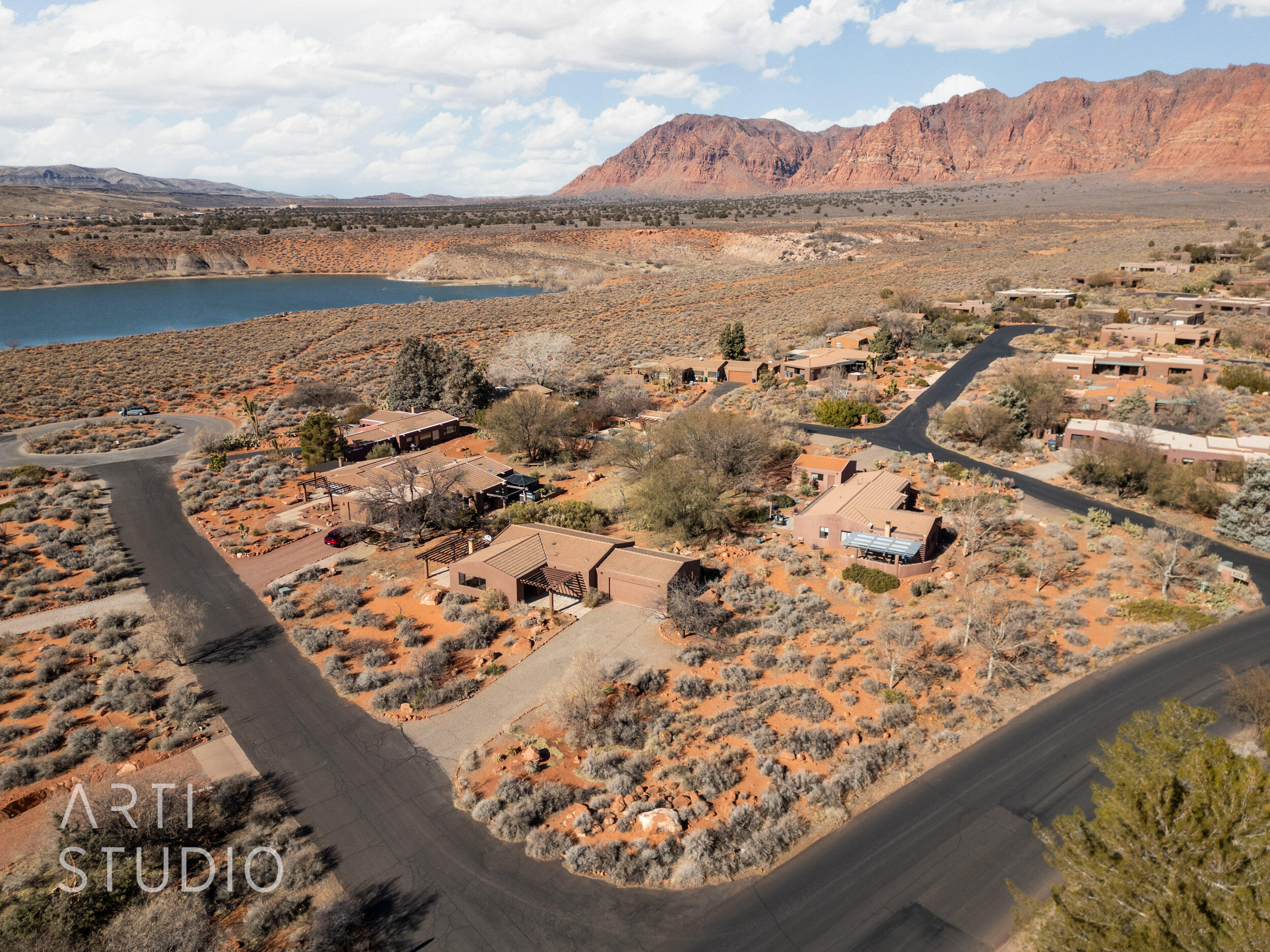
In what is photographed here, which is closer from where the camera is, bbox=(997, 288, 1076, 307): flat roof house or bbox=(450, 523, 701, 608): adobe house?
bbox=(450, 523, 701, 608): adobe house

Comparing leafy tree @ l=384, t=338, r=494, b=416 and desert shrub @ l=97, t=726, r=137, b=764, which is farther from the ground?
leafy tree @ l=384, t=338, r=494, b=416

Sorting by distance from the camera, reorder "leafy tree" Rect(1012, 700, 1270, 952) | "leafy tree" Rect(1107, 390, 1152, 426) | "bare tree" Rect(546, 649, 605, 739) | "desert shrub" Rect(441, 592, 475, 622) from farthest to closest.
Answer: "leafy tree" Rect(1107, 390, 1152, 426)
"desert shrub" Rect(441, 592, 475, 622)
"bare tree" Rect(546, 649, 605, 739)
"leafy tree" Rect(1012, 700, 1270, 952)

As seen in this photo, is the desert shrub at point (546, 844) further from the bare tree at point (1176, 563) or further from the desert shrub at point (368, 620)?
the bare tree at point (1176, 563)

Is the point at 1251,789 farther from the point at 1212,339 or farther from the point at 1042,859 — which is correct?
the point at 1212,339

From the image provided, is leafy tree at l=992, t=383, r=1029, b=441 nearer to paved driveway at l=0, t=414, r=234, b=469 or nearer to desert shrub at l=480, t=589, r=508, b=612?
desert shrub at l=480, t=589, r=508, b=612

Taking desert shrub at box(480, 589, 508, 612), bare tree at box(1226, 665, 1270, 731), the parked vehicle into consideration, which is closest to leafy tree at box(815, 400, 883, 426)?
bare tree at box(1226, 665, 1270, 731)

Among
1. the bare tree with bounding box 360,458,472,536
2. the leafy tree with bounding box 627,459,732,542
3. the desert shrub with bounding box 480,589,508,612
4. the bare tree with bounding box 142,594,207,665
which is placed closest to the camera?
the bare tree with bounding box 142,594,207,665

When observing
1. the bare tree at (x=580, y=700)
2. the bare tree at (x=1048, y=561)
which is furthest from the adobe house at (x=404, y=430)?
the bare tree at (x=1048, y=561)
